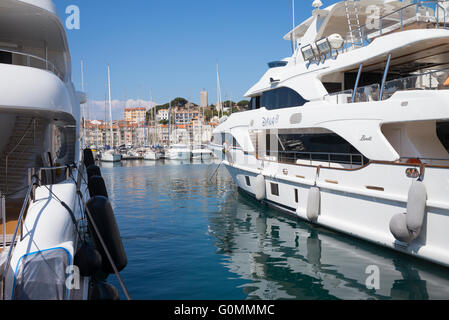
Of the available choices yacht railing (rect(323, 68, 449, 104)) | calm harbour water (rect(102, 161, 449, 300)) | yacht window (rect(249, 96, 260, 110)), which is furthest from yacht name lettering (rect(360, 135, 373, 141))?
yacht window (rect(249, 96, 260, 110))

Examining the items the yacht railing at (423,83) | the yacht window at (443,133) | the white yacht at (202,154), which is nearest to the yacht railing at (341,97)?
the yacht railing at (423,83)

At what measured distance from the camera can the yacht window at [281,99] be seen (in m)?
12.2

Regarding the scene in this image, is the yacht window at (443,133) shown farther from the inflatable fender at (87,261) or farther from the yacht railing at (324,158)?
the inflatable fender at (87,261)

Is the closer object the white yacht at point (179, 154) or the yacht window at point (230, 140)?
the yacht window at point (230, 140)

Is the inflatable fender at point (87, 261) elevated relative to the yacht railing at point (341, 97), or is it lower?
lower

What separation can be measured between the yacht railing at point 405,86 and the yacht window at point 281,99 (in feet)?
7.54

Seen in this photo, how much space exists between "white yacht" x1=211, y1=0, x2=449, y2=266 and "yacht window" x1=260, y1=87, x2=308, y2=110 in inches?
1.5

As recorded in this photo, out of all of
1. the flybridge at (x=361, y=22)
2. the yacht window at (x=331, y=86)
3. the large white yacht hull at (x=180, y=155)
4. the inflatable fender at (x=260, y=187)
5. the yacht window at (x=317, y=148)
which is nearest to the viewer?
the flybridge at (x=361, y=22)

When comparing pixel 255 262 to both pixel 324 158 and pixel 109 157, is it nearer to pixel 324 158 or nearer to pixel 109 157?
pixel 324 158

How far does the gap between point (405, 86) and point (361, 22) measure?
19.8ft

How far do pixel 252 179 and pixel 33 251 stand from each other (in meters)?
10.4

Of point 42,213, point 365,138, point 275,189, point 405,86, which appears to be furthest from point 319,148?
point 42,213
